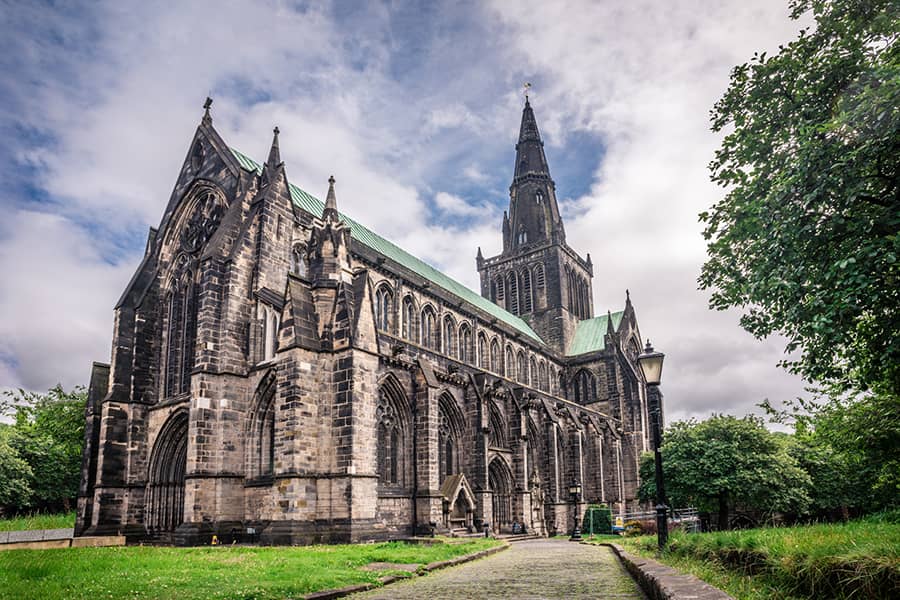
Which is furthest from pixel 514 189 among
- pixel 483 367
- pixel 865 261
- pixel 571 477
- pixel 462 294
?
pixel 865 261

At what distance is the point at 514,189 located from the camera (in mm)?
58844

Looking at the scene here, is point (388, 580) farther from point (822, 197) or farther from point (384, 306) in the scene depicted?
point (384, 306)

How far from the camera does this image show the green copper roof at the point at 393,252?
3070 cm

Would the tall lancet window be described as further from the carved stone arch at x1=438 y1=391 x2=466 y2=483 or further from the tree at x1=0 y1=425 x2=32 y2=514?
the tree at x1=0 y1=425 x2=32 y2=514

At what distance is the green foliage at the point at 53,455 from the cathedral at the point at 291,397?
1491cm

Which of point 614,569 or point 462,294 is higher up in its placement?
point 462,294

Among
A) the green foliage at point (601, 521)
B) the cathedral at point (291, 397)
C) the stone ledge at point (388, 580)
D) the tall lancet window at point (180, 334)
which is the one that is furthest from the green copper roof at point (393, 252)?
the stone ledge at point (388, 580)

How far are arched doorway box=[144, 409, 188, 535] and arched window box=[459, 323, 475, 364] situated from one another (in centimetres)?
1781

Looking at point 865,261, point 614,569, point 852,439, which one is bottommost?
point 614,569

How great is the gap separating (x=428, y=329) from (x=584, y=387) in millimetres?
20922

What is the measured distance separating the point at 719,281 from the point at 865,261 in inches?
168

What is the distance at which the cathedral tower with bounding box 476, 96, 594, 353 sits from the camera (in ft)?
180

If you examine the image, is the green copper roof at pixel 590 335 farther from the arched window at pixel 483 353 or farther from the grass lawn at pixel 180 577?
the grass lawn at pixel 180 577

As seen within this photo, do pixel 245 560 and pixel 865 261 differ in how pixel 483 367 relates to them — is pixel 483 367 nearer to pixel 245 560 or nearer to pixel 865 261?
pixel 245 560
